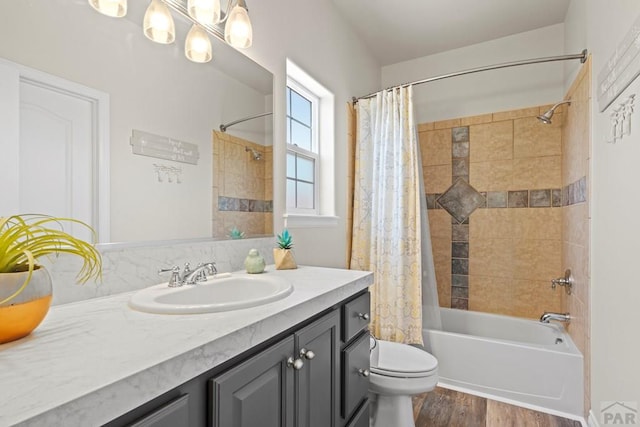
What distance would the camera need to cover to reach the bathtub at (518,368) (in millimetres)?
1927

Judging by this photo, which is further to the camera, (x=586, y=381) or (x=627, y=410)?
(x=586, y=381)

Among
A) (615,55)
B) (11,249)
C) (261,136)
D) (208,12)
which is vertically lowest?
(11,249)

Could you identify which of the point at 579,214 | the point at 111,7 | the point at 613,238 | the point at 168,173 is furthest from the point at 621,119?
the point at 111,7

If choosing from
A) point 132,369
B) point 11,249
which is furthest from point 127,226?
point 132,369

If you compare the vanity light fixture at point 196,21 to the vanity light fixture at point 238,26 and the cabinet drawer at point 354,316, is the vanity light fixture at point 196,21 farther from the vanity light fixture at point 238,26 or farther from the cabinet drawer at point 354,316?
the cabinet drawer at point 354,316

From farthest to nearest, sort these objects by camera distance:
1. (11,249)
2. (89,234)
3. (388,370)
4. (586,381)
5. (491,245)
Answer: (491,245) < (586,381) < (388,370) < (89,234) < (11,249)

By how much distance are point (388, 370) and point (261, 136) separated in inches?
52.1

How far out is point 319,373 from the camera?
1044 mm

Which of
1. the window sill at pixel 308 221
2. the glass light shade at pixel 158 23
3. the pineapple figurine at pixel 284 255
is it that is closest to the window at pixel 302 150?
the window sill at pixel 308 221

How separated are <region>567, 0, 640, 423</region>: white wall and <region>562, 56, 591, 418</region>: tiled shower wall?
0.10 m

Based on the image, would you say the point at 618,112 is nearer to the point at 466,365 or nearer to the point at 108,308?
the point at 466,365

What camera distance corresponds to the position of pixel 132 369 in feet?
1.74

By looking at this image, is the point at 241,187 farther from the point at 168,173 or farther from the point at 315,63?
the point at 315,63

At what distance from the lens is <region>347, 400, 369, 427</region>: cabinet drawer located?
4.28 feet
